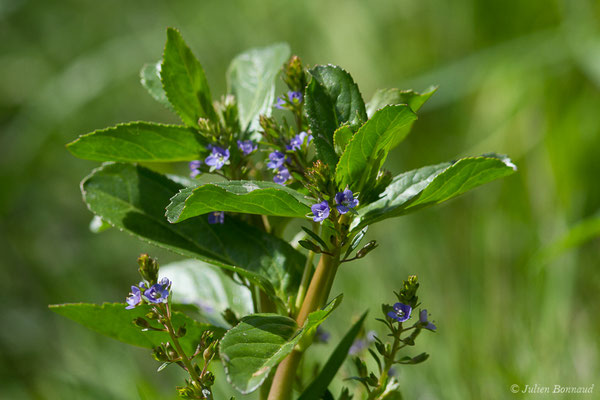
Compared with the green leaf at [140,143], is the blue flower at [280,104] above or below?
above

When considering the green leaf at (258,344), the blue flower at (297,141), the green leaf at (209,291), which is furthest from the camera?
the green leaf at (209,291)

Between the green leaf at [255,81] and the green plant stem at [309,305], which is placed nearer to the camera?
the green plant stem at [309,305]

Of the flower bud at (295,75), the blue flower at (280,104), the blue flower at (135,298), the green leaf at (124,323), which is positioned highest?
the flower bud at (295,75)

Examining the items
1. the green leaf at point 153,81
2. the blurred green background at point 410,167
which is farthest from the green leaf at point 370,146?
the blurred green background at point 410,167

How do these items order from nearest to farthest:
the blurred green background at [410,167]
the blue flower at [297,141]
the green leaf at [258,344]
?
the green leaf at [258,344], the blue flower at [297,141], the blurred green background at [410,167]

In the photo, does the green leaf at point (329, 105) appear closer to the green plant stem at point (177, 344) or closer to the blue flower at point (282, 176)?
the blue flower at point (282, 176)

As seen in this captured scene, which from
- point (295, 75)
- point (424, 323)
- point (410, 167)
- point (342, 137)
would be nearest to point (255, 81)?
point (295, 75)

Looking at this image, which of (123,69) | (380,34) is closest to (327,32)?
(380,34)

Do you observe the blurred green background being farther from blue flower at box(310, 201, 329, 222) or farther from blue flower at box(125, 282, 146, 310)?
blue flower at box(310, 201, 329, 222)
